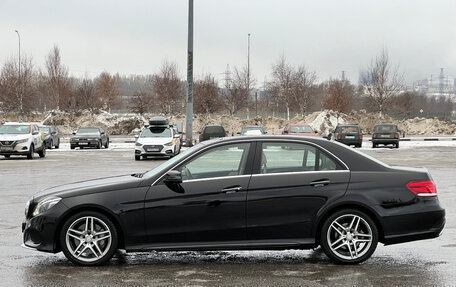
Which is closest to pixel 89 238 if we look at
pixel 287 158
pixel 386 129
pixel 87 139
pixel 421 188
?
pixel 287 158

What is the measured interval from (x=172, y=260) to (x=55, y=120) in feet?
212

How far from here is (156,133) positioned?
27.5 metres

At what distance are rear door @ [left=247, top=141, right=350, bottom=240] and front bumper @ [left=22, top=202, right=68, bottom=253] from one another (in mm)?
2116

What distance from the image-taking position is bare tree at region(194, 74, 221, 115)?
67.0 m

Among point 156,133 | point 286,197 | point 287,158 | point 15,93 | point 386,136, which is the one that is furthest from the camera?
point 15,93

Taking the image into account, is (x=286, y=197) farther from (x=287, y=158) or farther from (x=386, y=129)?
(x=386, y=129)

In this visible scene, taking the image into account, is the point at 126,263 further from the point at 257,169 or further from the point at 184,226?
the point at 257,169

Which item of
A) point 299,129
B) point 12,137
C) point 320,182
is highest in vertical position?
point 320,182

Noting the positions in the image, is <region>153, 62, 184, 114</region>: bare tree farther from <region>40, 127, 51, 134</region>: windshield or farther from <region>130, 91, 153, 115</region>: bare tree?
<region>40, 127, 51, 134</region>: windshield

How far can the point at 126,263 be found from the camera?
6816 millimetres

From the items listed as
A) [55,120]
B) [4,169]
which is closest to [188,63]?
[4,169]

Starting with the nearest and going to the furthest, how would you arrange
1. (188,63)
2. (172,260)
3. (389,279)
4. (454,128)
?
(389,279) → (172,260) → (188,63) → (454,128)

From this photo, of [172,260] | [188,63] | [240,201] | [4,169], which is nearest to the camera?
[240,201]

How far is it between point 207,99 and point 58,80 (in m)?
21.6
